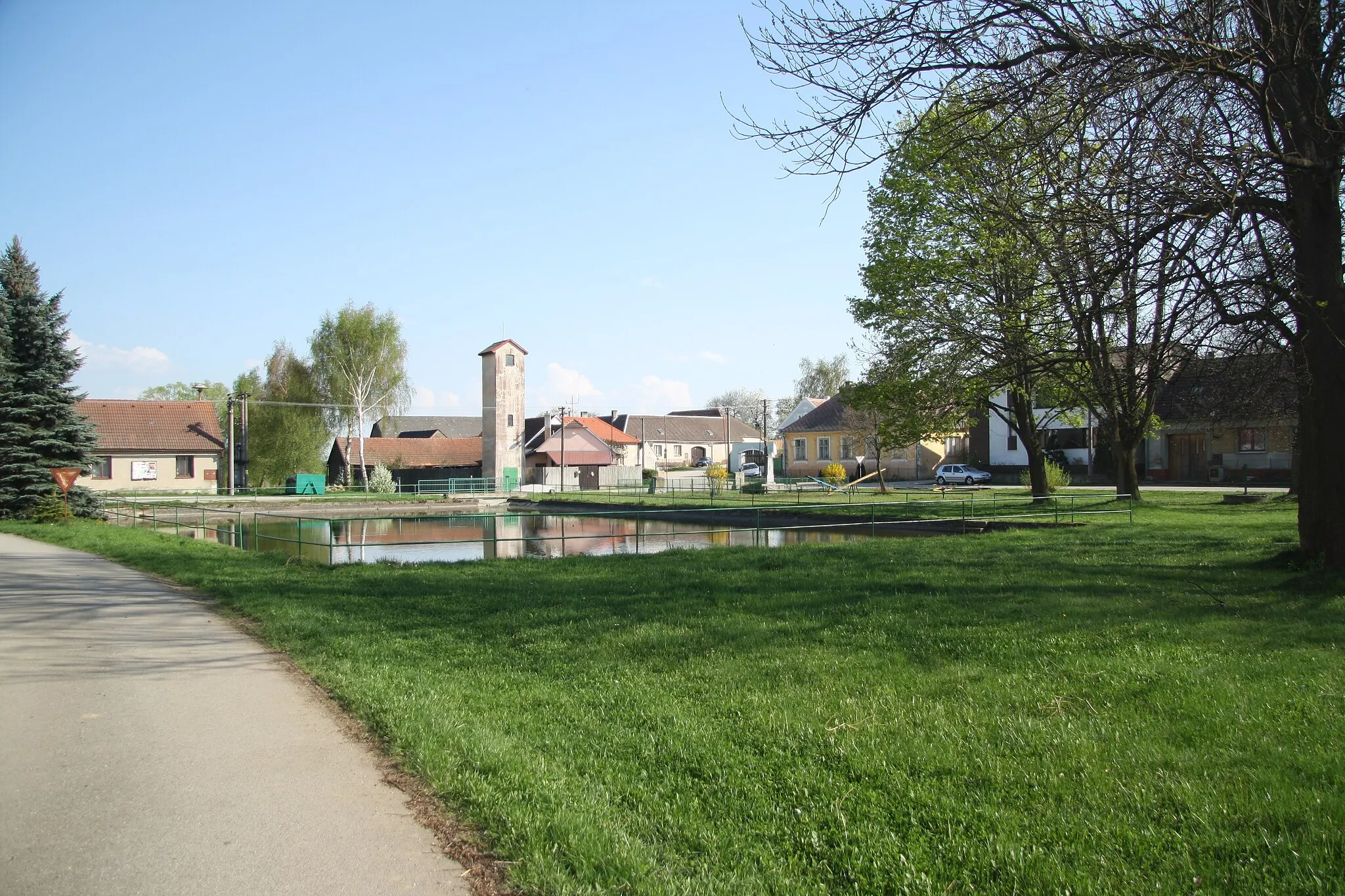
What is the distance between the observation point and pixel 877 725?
604cm

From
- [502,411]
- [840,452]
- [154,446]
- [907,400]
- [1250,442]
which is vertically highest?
[502,411]

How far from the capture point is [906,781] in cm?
504

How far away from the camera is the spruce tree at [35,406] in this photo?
30.2 meters

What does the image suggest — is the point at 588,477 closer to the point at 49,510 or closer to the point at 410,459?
the point at 410,459

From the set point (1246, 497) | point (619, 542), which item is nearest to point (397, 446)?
point (619, 542)

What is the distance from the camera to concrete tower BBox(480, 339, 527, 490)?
65.1m

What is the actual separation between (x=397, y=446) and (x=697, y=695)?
7048 centimetres

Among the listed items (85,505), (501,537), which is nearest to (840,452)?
(501,537)

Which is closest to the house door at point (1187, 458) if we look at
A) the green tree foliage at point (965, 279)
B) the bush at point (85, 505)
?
the green tree foliage at point (965, 279)

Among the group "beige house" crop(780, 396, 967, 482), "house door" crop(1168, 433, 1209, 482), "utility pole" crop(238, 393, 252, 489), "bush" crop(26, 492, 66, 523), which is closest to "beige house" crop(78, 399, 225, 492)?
"utility pole" crop(238, 393, 252, 489)

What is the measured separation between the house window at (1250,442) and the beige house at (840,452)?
15425 mm

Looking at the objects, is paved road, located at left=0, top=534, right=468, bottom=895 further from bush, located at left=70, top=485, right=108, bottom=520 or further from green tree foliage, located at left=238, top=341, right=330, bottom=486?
green tree foliage, located at left=238, top=341, right=330, bottom=486

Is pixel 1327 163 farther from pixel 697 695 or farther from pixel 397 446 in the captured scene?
pixel 397 446

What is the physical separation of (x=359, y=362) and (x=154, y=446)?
17.2 m
